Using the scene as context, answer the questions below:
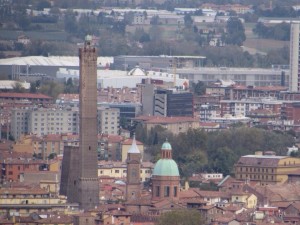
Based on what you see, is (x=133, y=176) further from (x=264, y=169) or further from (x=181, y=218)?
(x=181, y=218)

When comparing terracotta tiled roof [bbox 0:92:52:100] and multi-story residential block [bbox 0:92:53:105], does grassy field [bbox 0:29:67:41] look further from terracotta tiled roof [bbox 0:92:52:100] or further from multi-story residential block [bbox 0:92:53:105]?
multi-story residential block [bbox 0:92:53:105]

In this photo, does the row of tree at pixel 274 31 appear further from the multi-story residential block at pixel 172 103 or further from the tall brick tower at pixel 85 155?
the tall brick tower at pixel 85 155

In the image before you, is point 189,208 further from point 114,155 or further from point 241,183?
point 114,155

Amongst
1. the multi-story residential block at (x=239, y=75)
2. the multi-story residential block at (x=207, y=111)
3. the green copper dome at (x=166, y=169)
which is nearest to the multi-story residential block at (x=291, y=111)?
the multi-story residential block at (x=207, y=111)

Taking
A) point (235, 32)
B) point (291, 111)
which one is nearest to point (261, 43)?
point (235, 32)

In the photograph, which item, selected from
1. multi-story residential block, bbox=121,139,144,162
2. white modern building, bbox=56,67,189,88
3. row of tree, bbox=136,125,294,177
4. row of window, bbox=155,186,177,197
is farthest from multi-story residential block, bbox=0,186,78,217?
white modern building, bbox=56,67,189,88

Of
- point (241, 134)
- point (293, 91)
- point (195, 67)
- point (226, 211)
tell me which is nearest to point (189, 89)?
point (293, 91)

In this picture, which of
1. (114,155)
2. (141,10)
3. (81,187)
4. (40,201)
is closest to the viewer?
(40,201)

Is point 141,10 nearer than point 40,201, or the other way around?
point 40,201
